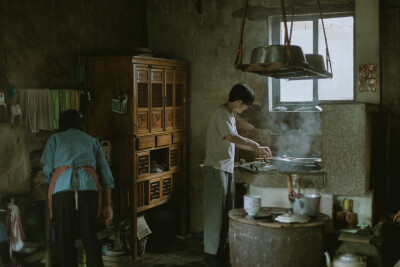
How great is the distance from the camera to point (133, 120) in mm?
6211

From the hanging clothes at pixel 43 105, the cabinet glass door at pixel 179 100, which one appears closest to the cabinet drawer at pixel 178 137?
the cabinet glass door at pixel 179 100

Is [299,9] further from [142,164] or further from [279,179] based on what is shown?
[142,164]

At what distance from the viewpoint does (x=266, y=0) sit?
7113 millimetres

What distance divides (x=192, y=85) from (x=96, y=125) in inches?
72.9

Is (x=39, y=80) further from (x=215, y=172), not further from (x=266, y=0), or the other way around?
(x=266, y=0)

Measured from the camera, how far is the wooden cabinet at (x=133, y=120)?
20.5 ft

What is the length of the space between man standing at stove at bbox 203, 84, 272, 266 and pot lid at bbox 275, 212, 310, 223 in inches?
56.0

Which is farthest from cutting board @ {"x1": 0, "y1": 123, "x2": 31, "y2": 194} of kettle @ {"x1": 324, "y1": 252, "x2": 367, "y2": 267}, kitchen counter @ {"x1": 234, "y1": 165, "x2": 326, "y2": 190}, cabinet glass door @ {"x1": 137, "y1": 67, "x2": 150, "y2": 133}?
kettle @ {"x1": 324, "y1": 252, "x2": 367, "y2": 267}

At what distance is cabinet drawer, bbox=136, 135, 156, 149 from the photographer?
632cm

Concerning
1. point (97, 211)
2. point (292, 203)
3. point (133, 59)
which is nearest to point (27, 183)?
point (97, 211)

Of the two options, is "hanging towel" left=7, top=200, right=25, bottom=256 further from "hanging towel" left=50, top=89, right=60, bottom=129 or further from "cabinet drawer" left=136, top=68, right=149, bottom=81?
"cabinet drawer" left=136, top=68, right=149, bottom=81

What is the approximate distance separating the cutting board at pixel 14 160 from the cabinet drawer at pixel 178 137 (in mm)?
2406

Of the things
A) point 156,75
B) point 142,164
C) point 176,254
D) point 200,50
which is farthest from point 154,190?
point 200,50

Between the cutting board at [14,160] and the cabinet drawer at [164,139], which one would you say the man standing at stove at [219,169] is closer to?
the cabinet drawer at [164,139]
